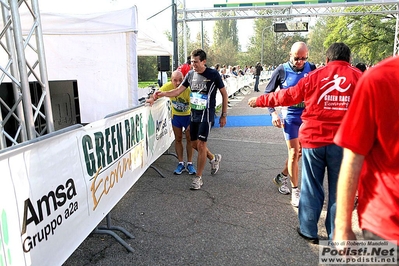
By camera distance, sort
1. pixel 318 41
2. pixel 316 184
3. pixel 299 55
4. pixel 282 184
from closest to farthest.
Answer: pixel 316 184 < pixel 299 55 < pixel 282 184 < pixel 318 41

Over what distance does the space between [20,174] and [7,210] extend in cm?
22

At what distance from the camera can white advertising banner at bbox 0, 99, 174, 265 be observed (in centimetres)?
195

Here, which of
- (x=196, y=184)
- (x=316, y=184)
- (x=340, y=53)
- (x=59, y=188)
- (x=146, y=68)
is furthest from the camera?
(x=146, y=68)

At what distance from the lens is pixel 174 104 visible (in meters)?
5.76

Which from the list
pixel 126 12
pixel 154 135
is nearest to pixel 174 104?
pixel 154 135

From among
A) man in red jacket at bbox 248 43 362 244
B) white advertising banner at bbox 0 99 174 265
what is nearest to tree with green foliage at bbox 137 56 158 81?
white advertising banner at bbox 0 99 174 265

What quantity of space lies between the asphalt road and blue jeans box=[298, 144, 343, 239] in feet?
0.76

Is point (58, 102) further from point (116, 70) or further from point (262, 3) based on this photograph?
point (262, 3)

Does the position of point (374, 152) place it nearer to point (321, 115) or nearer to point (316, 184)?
point (321, 115)

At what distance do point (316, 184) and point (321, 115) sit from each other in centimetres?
68

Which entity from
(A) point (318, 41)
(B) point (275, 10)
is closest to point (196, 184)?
(B) point (275, 10)

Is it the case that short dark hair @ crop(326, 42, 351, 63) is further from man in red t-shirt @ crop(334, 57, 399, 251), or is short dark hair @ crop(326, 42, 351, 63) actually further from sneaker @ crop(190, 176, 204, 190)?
sneaker @ crop(190, 176, 204, 190)

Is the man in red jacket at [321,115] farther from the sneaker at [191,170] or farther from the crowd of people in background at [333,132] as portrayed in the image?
the sneaker at [191,170]

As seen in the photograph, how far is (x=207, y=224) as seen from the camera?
3.85 metres
